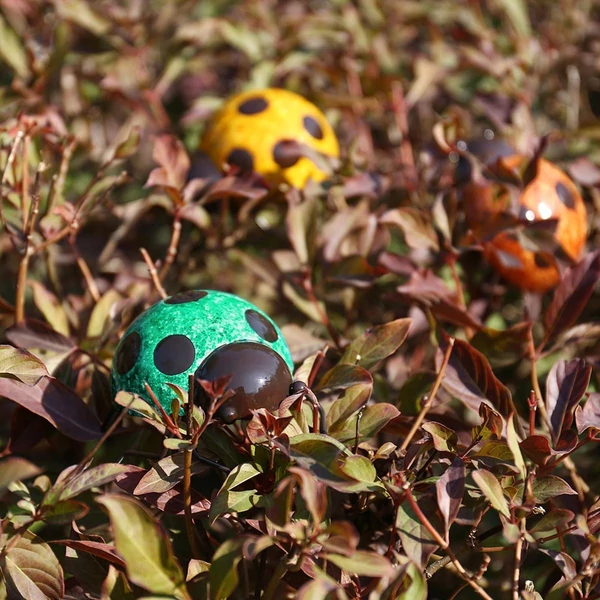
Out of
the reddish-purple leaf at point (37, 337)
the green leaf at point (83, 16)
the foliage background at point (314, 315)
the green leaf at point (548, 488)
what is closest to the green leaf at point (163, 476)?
the foliage background at point (314, 315)

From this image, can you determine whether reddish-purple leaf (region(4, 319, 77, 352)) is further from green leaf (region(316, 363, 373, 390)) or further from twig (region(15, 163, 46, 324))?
green leaf (region(316, 363, 373, 390))

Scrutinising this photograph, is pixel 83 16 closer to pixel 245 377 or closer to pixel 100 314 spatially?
pixel 100 314

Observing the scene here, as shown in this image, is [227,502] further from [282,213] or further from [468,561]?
[282,213]

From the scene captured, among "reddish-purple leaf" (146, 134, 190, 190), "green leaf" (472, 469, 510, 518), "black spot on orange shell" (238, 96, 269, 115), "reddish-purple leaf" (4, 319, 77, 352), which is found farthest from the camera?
"black spot on orange shell" (238, 96, 269, 115)

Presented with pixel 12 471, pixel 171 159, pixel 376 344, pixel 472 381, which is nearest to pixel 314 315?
pixel 376 344

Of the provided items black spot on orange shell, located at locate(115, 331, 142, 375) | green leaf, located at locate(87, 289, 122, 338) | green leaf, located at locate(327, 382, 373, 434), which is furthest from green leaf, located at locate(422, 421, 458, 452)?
green leaf, located at locate(87, 289, 122, 338)

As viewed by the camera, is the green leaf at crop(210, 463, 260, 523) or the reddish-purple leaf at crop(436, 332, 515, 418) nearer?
the green leaf at crop(210, 463, 260, 523)

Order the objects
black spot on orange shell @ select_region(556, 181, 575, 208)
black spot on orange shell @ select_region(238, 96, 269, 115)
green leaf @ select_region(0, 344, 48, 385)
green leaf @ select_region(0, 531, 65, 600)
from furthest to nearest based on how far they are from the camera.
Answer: black spot on orange shell @ select_region(238, 96, 269, 115) < black spot on orange shell @ select_region(556, 181, 575, 208) < green leaf @ select_region(0, 344, 48, 385) < green leaf @ select_region(0, 531, 65, 600)
